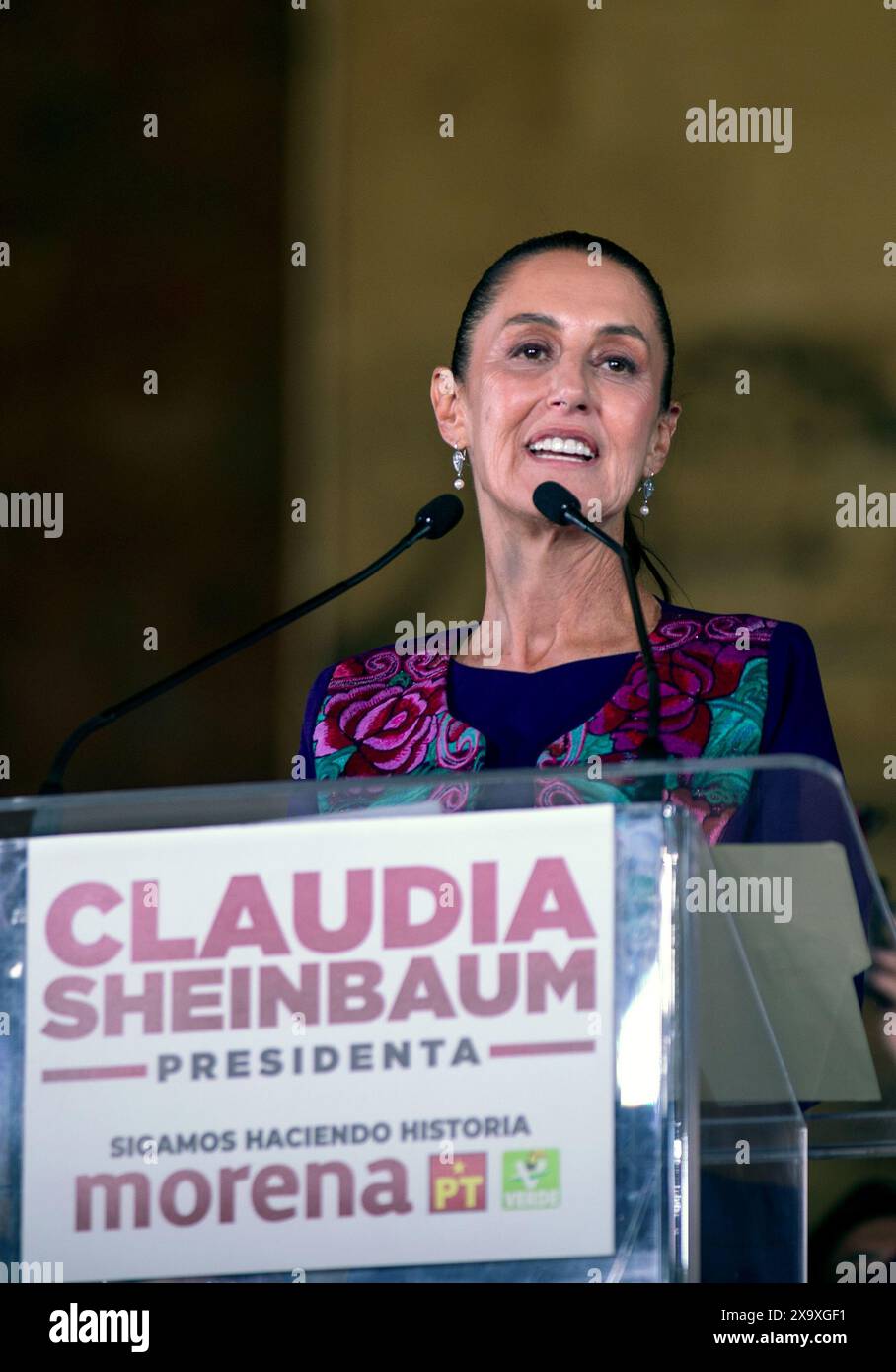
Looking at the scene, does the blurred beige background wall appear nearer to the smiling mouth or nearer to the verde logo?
the smiling mouth

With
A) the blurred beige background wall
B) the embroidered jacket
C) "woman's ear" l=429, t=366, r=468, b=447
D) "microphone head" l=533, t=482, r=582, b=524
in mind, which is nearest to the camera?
"microphone head" l=533, t=482, r=582, b=524

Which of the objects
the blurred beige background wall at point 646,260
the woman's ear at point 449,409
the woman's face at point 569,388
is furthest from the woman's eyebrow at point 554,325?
the blurred beige background wall at point 646,260

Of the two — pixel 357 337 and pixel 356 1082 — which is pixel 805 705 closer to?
pixel 356 1082

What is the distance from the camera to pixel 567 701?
7.79 feet

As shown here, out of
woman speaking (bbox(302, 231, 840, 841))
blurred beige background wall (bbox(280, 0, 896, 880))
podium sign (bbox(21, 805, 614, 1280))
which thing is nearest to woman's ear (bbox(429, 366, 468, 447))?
woman speaking (bbox(302, 231, 840, 841))

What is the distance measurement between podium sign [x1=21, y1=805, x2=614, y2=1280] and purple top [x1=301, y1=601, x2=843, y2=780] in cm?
89

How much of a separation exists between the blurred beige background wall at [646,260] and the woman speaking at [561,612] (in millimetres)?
896

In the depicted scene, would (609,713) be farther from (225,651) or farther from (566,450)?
(225,651)

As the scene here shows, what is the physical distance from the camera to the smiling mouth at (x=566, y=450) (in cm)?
243

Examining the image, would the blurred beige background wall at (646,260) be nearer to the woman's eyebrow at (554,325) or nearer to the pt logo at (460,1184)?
the woman's eyebrow at (554,325)

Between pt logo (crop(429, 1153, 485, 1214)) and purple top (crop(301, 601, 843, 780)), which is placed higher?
purple top (crop(301, 601, 843, 780))

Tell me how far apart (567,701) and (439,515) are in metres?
0.42

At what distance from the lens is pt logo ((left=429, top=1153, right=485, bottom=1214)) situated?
1.31 m
